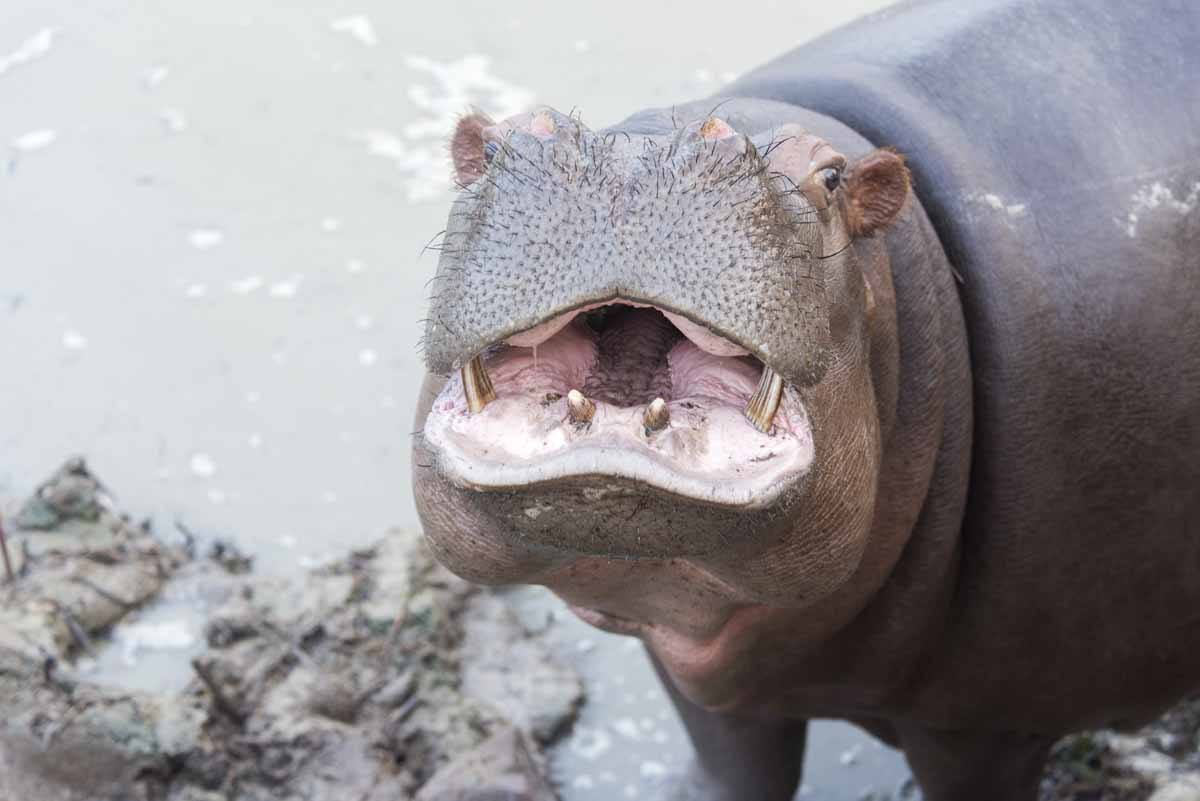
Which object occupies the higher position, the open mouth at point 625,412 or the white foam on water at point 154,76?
the open mouth at point 625,412

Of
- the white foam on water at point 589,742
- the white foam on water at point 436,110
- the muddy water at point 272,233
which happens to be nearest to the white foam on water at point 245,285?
the muddy water at point 272,233

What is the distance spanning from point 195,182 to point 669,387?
4.80 meters

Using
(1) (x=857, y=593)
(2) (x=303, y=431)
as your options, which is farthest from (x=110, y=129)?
(1) (x=857, y=593)

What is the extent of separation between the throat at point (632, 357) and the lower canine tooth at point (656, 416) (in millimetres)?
205

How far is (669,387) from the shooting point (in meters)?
2.74

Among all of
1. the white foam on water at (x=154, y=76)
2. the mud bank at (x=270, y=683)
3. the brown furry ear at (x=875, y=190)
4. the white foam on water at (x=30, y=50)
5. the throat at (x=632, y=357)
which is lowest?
the white foam on water at (x=30, y=50)

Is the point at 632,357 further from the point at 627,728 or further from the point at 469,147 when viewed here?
the point at 627,728

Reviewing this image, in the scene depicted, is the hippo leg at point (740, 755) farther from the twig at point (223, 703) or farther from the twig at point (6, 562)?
the twig at point (6, 562)

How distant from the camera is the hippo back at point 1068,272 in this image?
11.4 ft

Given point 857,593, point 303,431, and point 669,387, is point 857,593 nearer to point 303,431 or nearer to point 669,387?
point 669,387

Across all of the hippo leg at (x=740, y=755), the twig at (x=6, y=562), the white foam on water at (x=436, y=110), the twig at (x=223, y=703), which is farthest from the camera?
the white foam on water at (x=436, y=110)

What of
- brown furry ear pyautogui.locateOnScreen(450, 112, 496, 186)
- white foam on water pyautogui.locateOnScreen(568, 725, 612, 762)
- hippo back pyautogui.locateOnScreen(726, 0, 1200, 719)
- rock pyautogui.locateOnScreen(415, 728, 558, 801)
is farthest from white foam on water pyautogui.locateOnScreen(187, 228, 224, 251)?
brown furry ear pyautogui.locateOnScreen(450, 112, 496, 186)

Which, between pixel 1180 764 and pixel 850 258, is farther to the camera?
pixel 1180 764

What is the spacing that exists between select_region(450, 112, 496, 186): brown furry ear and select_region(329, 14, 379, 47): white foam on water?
16.7 ft
